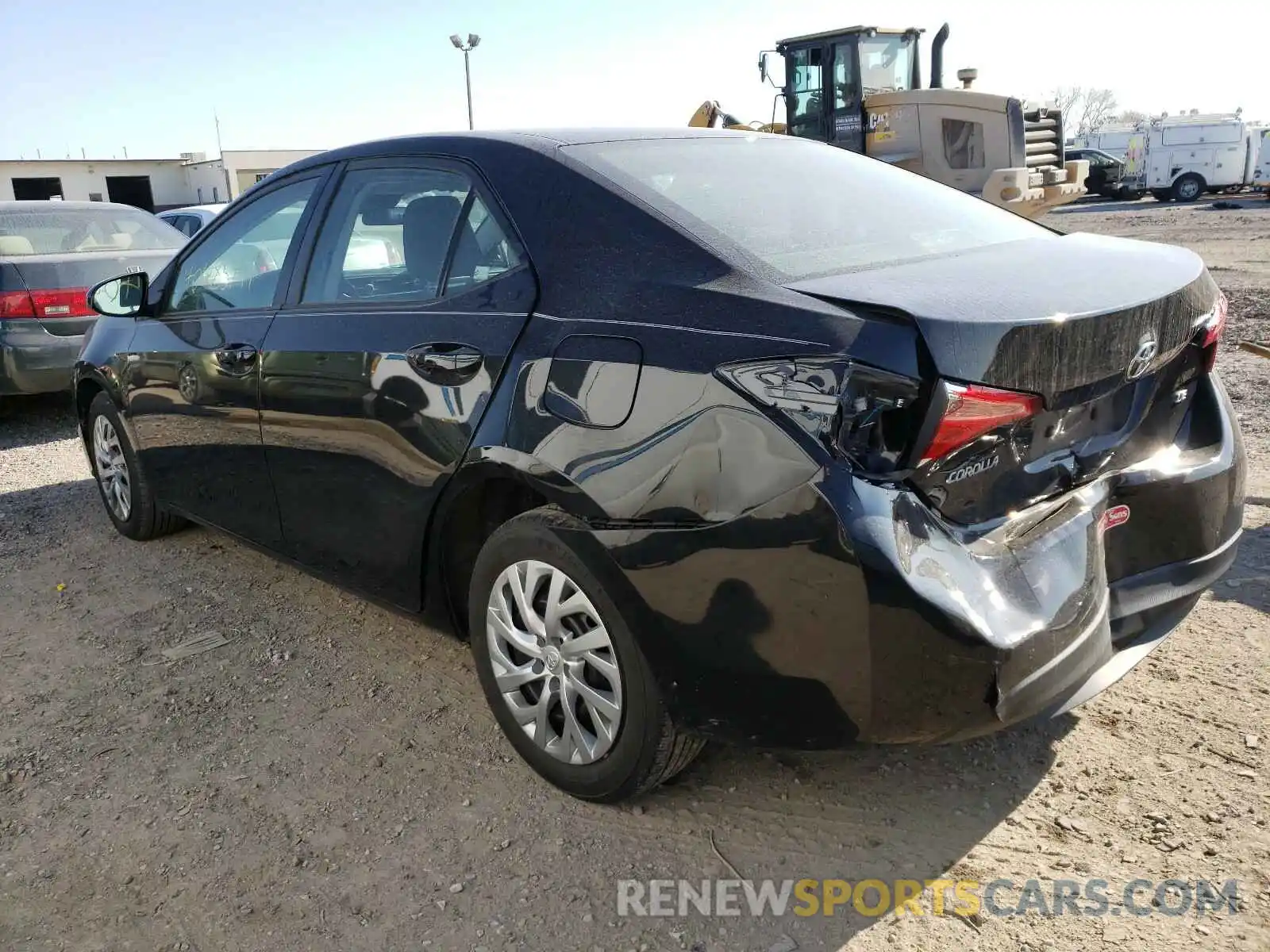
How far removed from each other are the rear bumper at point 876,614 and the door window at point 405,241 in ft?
3.24

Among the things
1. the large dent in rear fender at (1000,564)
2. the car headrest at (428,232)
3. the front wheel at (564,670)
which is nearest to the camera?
the large dent in rear fender at (1000,564)

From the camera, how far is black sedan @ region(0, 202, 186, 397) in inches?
271

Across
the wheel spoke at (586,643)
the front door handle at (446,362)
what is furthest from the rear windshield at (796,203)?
the wheel spoke at (586,643)

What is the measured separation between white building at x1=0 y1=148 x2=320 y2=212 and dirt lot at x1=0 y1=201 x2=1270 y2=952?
50.9 m

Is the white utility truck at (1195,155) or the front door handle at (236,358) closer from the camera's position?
the front door handle at (236,358)

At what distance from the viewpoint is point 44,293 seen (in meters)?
6.98

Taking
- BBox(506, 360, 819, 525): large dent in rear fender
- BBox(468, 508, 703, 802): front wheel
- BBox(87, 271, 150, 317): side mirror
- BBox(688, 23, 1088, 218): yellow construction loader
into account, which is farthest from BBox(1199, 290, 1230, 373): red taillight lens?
BBox(688, 23, 1088, 218): yellow construction loader

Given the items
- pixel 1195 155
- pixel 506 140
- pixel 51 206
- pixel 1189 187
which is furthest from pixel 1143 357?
pixel 1189 187

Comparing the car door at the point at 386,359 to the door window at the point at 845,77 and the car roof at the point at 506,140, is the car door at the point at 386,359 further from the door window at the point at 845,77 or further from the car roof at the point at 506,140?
the door window at the point at 845,77

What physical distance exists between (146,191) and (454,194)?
60.3 m

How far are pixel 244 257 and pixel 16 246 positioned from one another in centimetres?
454

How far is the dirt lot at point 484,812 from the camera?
2.32 meters

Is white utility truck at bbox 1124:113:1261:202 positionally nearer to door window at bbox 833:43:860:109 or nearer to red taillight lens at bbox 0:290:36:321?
door window at bbox 833:43:860:109

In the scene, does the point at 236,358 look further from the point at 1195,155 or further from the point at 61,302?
the point at 1195,155
